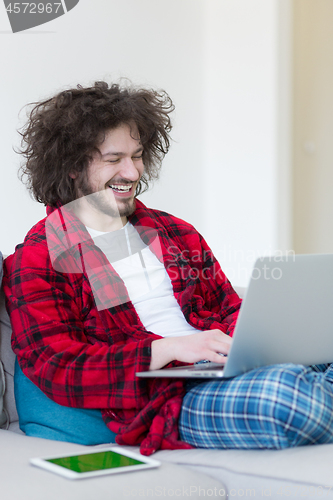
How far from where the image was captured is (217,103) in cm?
303

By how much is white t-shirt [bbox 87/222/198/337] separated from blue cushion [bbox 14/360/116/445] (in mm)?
287

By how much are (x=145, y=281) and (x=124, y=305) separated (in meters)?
0.14

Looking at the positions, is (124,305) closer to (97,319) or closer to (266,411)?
(97,319)

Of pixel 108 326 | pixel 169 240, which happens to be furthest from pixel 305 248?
pixel 108 326

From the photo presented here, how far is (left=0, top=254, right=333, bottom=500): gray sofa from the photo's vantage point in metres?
0.82

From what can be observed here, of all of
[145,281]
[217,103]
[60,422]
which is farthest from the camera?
[217,103]

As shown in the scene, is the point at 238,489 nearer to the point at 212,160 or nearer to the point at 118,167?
the point at 118,167

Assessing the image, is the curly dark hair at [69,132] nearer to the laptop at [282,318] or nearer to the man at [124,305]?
the man at [124,305]

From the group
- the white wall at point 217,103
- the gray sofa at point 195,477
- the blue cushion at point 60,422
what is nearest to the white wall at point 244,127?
the white wall at point 217,103

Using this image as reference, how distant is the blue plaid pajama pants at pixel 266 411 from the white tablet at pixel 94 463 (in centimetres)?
17

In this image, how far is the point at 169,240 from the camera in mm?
1587

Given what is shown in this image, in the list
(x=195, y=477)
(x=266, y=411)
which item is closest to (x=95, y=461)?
(x=195, y=477)

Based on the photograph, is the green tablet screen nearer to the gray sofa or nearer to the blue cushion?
the gray sofa

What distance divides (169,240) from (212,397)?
63cm
